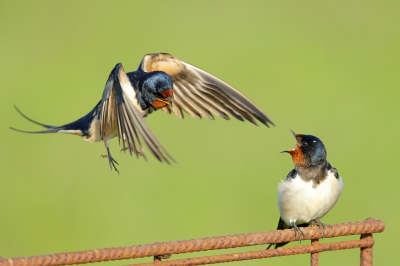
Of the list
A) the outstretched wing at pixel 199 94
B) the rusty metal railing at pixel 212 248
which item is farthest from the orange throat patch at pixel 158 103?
the rusty metal railing at pixel 212 248

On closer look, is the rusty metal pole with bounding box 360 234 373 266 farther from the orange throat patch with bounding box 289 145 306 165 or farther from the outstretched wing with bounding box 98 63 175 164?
the orange throat patch with bounding box 289 145 306 165

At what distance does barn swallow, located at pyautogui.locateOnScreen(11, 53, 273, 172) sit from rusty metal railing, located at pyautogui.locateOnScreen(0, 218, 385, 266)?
1.51ft

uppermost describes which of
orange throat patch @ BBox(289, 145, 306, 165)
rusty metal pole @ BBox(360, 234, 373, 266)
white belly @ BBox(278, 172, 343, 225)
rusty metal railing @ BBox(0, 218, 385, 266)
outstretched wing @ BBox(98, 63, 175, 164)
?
outstretched wing @ BBox(98, 63, 175, 164)

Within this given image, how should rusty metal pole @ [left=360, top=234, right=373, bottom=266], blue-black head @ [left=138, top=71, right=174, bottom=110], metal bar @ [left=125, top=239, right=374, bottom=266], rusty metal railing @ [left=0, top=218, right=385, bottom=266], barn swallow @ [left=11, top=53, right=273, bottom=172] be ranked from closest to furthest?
1. rusty metal railing @ [left=0, top=218, right=385, bottom=266]
2. metal bar @ [left=125, top=239, right=374, bottom=266]
3. rusty metal pole @ [left=360, top=234, right=373, bottom=266]
4. barn swallow @ [left=11, top=53, right=273, bottom=172]
5. blue-black head @ [left=138, top=71, right=174, bottom=110]

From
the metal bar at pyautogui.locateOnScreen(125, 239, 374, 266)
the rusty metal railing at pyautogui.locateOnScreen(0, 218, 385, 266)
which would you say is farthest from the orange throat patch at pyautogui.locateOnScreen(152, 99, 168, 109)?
the metal bar at pyautogui.locateOnScreen(125, 239, 374, 266)

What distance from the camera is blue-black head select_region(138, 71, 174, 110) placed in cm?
246

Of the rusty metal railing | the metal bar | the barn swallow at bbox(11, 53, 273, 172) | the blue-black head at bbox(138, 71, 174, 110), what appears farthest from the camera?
the blue-black head at bbox(138, 71, 174, 110)

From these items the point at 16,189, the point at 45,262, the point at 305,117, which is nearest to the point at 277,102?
the point at 305,117

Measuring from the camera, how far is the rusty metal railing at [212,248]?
1.25m

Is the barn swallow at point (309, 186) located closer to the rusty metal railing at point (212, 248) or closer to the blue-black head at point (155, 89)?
the blue-black head at point (155, 89)

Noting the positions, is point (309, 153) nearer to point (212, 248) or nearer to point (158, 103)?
point (158, 103)

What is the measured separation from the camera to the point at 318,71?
6.89 m

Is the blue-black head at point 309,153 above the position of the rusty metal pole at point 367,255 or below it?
above

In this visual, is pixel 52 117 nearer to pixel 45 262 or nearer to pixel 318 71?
pixel 318 71
